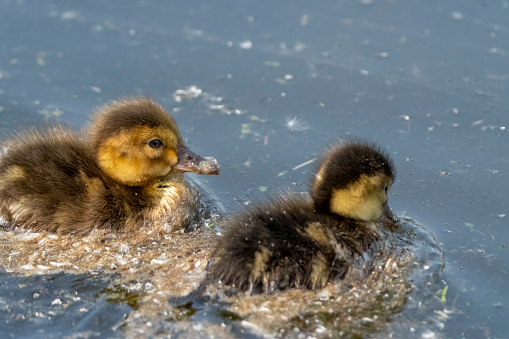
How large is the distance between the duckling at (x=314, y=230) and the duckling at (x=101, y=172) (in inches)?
34.1

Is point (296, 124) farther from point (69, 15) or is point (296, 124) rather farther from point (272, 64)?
point (69, 15)

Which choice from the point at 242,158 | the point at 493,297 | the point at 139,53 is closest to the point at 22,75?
the point at 139,53

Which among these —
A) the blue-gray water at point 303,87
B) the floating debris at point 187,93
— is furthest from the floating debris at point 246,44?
the floating debris at point 187,93

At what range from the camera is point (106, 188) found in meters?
4.92

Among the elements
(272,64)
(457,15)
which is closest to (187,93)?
(272,64)

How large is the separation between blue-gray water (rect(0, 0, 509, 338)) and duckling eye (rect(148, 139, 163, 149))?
73 centimetres

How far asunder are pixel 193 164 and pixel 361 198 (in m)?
1.23

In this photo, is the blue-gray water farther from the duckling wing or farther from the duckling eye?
the duckling eye

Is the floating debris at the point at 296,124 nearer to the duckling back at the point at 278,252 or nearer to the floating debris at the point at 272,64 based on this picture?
the floating debris at the point at 272,64

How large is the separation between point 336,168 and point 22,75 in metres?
3.68

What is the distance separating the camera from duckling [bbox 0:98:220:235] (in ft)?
15.8

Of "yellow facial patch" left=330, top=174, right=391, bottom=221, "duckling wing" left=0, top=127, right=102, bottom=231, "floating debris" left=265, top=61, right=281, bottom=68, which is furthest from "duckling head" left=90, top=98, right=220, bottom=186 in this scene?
"floating debris" left=265, top=61, right=281, bottom=68

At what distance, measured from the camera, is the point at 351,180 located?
4.40 metres

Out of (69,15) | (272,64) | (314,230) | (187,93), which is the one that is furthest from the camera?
(69,15)
